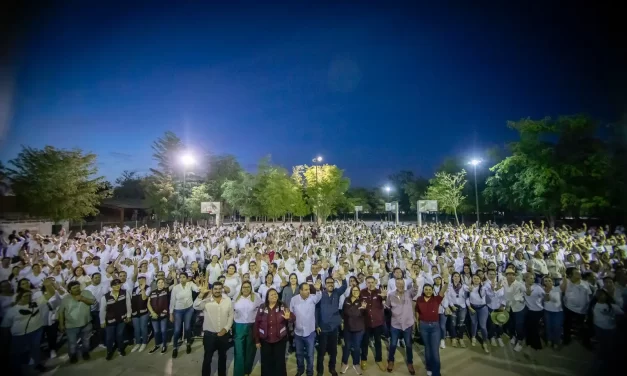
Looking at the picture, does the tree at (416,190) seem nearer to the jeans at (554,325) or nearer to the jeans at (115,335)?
the jeans at (554,325)

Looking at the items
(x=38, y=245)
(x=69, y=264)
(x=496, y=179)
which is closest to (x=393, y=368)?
(x=69, y=264)

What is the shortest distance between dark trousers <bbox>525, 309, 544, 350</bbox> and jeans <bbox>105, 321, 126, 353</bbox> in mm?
8788

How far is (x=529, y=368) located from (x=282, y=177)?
3262 centimetres

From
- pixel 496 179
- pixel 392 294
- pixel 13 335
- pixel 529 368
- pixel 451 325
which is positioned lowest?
pixel 529 368

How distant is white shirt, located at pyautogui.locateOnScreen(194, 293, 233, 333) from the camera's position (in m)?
4.97

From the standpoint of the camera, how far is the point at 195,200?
34375mm

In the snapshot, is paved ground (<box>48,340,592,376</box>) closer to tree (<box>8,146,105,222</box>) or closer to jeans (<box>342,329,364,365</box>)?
jeans (<box>342,329,364,365</box>)

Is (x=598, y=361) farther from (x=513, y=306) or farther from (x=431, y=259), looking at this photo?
(x=431, y=259)

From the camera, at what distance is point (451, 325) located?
22.0ft

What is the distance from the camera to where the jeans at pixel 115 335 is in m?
5.95

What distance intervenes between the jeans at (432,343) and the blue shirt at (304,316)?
2.00m

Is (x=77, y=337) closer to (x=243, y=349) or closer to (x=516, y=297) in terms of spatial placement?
(x=243, y=349)

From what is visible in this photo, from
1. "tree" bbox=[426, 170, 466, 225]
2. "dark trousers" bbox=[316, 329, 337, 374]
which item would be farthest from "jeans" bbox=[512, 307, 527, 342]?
"tree" bbox=[426, 170, 466, 225]

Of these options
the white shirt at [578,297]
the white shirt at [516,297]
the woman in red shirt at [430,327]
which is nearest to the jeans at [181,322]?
the woman in red shirt at [430,327]
